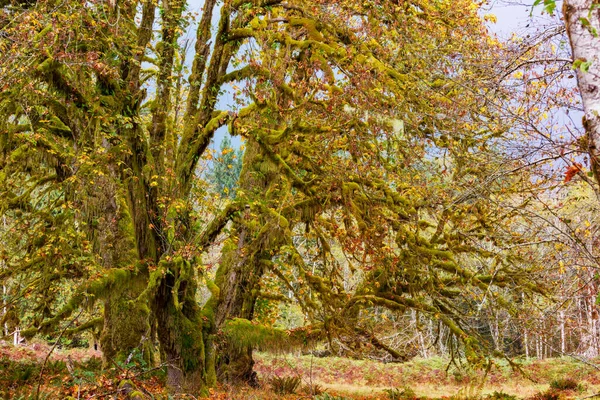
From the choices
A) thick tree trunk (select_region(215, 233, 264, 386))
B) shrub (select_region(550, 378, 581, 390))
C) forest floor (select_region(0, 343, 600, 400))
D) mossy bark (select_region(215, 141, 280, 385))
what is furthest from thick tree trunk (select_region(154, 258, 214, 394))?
shrub (select_region(550, 378, 581, 390))

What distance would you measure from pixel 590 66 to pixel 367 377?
19383 mm

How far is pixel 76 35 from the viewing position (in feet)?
22.3

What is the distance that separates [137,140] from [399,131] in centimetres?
416

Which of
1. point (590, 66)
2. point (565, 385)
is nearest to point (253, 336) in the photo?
point (590, 66)

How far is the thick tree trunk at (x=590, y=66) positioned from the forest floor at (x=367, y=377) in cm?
715

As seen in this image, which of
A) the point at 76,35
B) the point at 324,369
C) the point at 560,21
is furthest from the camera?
the point at 324,369

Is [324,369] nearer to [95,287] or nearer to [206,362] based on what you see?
[206,362]

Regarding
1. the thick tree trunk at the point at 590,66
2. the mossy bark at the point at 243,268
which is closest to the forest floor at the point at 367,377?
the mossy bark at the point at 243,268

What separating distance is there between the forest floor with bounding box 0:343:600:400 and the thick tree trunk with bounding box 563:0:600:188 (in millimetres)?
7148

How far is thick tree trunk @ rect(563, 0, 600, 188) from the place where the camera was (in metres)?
3.23

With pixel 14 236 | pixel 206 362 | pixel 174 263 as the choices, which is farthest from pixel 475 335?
pixel 14 236

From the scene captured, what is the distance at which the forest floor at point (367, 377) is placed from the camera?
10203 mm

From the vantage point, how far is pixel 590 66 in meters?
3.26

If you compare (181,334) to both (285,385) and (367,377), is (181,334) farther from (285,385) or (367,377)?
(367,377)
